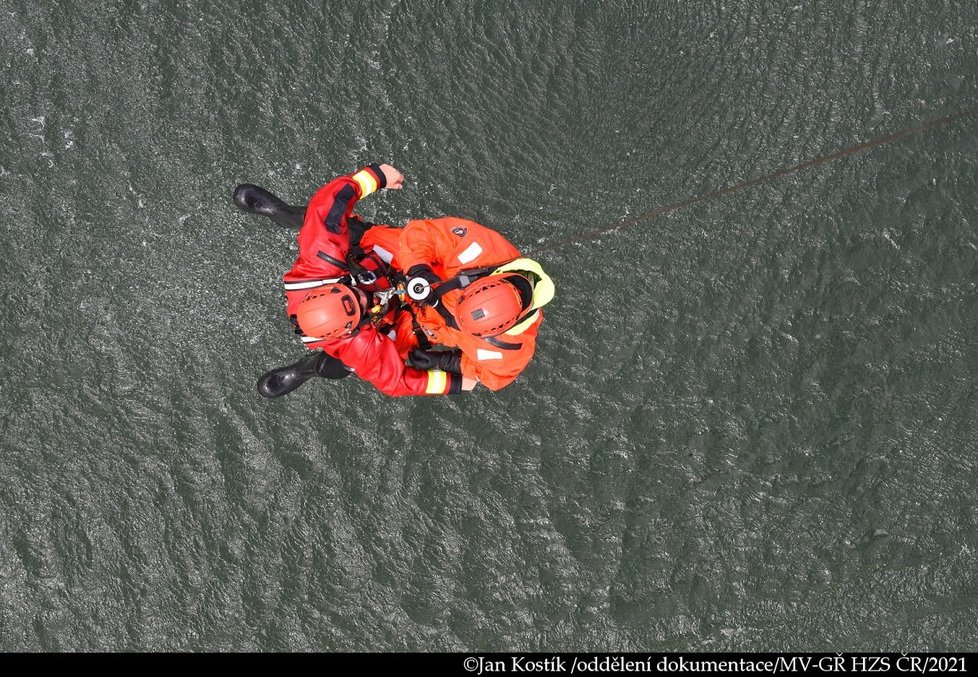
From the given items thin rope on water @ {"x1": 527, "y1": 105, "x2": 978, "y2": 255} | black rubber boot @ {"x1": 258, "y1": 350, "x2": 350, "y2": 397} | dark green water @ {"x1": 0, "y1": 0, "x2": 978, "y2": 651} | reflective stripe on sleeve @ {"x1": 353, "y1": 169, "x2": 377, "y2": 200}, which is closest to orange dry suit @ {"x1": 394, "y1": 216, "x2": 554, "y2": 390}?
reflective stripe on sleeve @ {"x1": 353, "y1": 169, "x2": 377, "y2": 200}

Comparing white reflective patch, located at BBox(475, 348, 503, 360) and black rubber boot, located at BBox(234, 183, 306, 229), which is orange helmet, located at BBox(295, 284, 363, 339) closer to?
white reflective patch, located at BBox(475, 348, 503, 360)

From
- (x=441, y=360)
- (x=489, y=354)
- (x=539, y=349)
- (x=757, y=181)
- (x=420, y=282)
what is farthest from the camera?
(x=757, y=181)

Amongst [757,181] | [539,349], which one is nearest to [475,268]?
[539,349]

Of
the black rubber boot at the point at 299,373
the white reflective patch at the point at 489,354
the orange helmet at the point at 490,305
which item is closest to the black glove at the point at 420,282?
the orange helmet at the point at 490,305

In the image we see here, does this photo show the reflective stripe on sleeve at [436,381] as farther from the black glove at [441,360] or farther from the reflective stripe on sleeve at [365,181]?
the reflective stripe on sleeve at [365,181]

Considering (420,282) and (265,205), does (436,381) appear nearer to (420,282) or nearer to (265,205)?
(420,282)

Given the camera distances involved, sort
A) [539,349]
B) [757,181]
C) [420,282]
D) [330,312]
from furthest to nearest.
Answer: [757,181] → [539,349] → [420,282] → [330,312]
